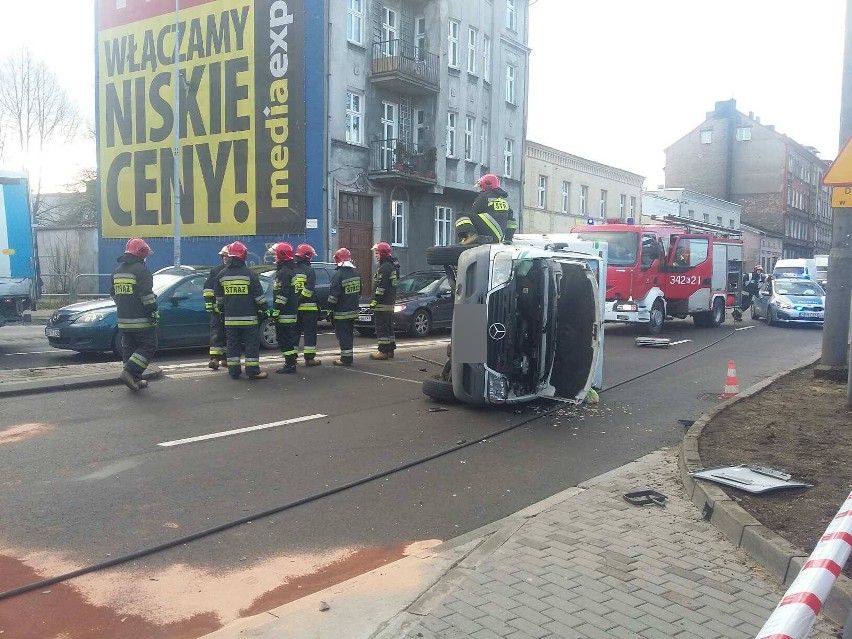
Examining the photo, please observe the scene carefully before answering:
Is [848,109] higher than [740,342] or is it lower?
higher

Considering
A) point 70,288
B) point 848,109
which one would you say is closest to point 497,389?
point 848,109

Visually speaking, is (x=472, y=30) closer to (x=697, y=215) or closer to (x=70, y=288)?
(x=70, y=288)

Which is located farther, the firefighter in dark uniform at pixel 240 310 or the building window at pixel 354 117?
the building window at pixel 354 117

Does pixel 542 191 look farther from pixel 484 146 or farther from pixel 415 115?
pixel 415 115

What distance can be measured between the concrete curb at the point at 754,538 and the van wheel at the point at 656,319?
517 inches

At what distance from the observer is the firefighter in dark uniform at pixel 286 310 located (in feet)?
38.6

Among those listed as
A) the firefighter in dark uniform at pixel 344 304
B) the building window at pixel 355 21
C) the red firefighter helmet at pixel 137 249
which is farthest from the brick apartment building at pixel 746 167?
the red firefighter helmet at pixel 137 249

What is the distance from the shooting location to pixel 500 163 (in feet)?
113

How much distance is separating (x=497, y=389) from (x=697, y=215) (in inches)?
1917

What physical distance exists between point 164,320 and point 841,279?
10927 mm

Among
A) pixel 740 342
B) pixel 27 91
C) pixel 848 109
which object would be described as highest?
pixel 27 91

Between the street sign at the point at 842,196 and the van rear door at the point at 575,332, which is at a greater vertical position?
the street sign at the point at 842,196

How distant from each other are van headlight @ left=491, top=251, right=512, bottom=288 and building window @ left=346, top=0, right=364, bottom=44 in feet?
64.8

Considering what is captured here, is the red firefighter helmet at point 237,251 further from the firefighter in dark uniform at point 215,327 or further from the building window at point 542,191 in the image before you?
the building window at point 542,191
